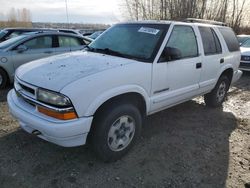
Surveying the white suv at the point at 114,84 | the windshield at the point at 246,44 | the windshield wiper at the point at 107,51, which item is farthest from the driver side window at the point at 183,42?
the windshield at the point at 246,44

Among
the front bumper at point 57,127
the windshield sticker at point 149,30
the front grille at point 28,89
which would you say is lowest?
the front bumper at point 57,127

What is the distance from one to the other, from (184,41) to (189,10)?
16293 millimetres

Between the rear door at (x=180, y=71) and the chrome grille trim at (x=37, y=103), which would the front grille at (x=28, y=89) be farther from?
the rear door at (x=180, y=71)

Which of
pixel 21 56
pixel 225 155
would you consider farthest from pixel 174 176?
pixel 21 56

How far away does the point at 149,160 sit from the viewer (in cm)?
340

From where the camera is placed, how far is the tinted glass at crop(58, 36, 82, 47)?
24.7 feet

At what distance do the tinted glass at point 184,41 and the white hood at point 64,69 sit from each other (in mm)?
933

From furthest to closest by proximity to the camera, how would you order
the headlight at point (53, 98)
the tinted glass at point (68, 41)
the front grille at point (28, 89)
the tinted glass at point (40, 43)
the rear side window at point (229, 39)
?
the tinted glass at point (68, 41)
the tinted glass at point (40, 43)
the rear side window at point (229, 39)
the front grille at point (28, 89)
the headlight at point (53, 98)

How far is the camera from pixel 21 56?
658cm

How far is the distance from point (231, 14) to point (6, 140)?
2165 cm

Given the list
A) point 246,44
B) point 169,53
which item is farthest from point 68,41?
point 246,44

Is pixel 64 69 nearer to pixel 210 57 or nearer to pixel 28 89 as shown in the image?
pixel 28 89

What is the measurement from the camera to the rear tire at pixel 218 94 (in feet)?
17.5

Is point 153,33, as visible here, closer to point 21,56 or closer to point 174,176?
point 174,176
